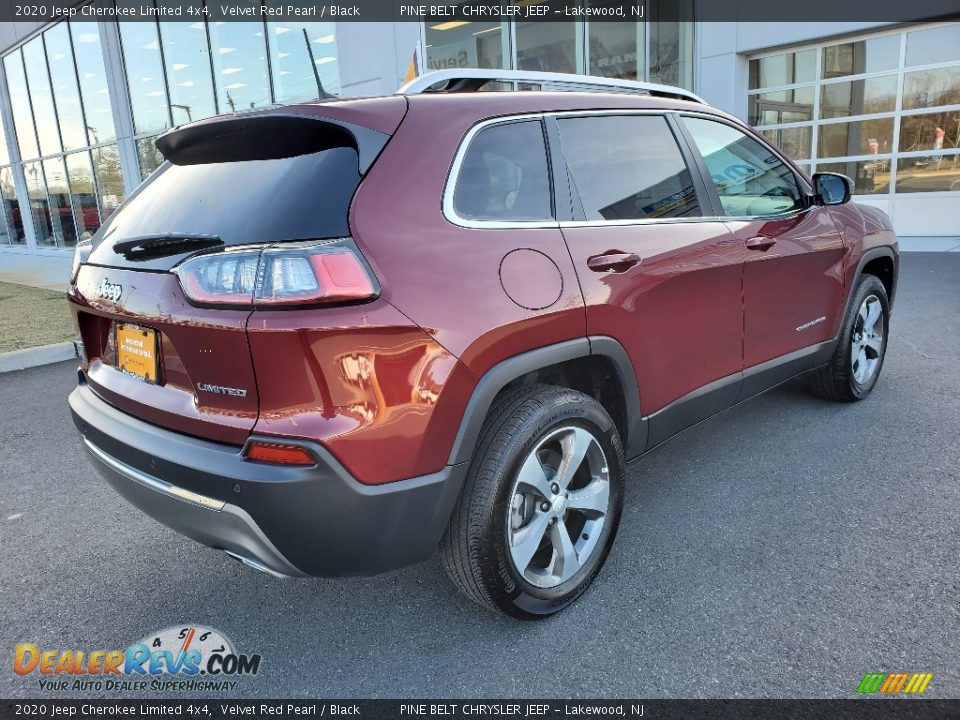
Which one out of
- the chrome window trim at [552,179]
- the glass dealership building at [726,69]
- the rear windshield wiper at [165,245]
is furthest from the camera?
the glass dealership building at [726,69]

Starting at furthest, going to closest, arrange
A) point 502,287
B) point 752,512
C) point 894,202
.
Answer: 1. point 894,202
2. point 752,512
3. point 502,287

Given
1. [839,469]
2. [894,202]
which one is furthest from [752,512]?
[894,202]

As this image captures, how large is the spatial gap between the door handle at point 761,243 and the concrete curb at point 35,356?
5920 mm

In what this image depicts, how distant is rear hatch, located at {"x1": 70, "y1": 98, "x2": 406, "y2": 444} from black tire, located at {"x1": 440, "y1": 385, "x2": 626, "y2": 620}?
731 mm

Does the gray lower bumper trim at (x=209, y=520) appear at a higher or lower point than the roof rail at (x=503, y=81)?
lower

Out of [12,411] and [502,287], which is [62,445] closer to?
[12,411]

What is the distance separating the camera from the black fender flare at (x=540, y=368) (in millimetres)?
2107

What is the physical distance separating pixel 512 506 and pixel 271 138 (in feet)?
4.59

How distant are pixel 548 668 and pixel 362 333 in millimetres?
1241

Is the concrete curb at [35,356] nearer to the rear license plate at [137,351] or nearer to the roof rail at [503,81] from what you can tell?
the rear license plate at [137,351]

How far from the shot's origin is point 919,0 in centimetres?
1168

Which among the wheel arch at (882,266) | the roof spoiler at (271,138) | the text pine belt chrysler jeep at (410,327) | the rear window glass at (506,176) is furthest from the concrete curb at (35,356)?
the wheel arch at (882,266)

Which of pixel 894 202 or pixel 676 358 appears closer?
pixel 676 358

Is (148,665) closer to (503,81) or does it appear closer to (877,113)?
(503,81)
